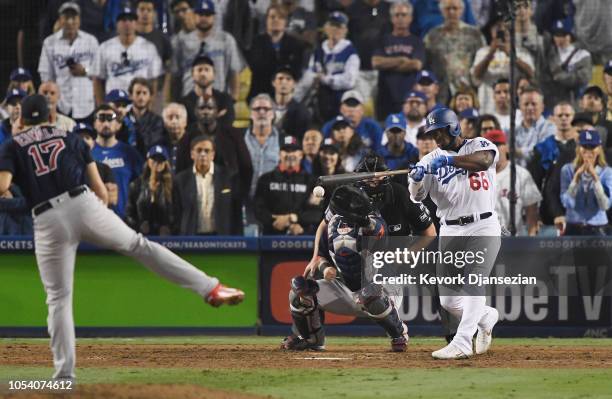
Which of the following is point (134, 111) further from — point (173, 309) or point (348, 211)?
point (348, 211)

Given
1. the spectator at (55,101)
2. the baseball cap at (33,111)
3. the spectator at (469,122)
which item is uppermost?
the spectator at (55,101)

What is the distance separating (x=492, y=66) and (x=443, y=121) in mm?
5880

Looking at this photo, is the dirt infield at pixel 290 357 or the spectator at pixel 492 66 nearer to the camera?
the dirt infield at pixel 290 357

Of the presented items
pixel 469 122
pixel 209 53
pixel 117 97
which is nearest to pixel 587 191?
pixel 469 122

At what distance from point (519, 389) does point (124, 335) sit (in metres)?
5.99

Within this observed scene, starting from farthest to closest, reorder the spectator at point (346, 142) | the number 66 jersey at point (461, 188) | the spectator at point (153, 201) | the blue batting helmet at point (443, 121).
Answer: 1. the spectator at point (346, 142)
2. the spectator at point (153, 201)
3. the number 66 jersey at point (461, 188)
4. the blue batting helmet at point (443, 121)

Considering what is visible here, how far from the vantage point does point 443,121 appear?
9227 millimetres

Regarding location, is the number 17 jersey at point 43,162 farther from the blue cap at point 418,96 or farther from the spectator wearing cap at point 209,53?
the spectator wearing cap at point 209,53

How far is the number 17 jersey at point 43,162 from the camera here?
7070 millimetres

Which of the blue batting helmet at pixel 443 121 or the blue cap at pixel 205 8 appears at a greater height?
the blue cap at pixel 205 8

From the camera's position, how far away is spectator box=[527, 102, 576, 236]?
520 inches

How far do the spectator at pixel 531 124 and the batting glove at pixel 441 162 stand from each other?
5.27 m

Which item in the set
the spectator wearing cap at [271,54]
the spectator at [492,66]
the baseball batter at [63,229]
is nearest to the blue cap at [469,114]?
the spectator at [492,66]

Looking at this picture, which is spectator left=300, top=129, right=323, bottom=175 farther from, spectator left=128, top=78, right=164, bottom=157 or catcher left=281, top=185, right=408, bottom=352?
catcher left=281, top=185, right=408, bottom=352
